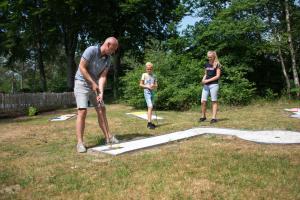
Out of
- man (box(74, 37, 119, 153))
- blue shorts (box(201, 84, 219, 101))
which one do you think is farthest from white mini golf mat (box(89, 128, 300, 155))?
blue shorts (box(201, 84, 219, 101))

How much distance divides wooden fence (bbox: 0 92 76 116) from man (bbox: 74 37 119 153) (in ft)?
38.4

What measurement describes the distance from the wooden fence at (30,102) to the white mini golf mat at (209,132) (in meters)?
11.9

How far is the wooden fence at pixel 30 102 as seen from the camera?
17141mm

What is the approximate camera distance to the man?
5.91m

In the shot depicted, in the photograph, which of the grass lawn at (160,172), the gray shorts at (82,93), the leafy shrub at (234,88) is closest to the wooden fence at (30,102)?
the leafy shrub at (234,88)

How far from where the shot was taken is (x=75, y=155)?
5.59 metres

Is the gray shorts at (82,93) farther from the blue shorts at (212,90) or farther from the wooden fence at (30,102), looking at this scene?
the wooden fence at (30,102)

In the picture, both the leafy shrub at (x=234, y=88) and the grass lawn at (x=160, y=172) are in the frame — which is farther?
the leafy shrub at (x=234, y=88)

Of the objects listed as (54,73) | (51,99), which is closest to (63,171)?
(51,99)

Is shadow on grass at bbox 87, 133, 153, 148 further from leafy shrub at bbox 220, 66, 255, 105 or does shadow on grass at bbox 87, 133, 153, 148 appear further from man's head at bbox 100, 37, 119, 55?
leafy shrub at bbox 220, 66, 255, 105

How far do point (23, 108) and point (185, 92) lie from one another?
8619 mm

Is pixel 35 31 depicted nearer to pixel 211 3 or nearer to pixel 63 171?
pixel 211 3

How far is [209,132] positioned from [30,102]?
1376 centimetres

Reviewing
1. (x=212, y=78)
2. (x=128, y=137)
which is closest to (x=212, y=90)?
(x=212, y=78)
